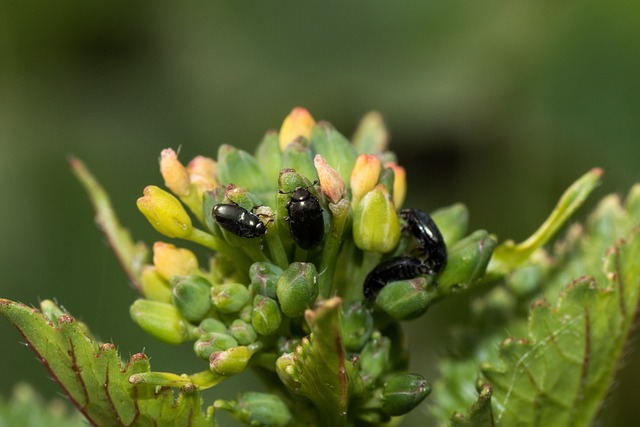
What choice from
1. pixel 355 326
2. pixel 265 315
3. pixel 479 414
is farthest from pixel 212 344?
A: pixel 479 414

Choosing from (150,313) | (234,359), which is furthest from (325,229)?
(150,313)

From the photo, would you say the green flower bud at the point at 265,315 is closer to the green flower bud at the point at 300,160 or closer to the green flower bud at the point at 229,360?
the green flower bud at the point at 229,360

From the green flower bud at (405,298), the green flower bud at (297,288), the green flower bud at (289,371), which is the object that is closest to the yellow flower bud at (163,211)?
the green flower bud at (297,288)

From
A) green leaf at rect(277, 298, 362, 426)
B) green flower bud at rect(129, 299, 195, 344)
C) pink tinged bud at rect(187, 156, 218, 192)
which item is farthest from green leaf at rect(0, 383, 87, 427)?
green leaf at rect(277, 298, 362, 426)

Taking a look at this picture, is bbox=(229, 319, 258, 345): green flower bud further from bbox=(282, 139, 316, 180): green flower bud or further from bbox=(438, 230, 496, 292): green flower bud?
bbox=(438, 230, 496, 292): green flower bud

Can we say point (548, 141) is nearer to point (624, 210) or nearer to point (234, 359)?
point (624, 210)

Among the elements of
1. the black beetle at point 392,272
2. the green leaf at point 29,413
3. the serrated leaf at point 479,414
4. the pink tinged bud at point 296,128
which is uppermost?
the pink tinged bud at point 296,128
